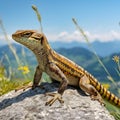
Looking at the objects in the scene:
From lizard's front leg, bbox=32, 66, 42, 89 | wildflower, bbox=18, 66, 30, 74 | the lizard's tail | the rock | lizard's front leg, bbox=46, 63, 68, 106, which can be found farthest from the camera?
wildflower, bbox=18, 66, 30, 74

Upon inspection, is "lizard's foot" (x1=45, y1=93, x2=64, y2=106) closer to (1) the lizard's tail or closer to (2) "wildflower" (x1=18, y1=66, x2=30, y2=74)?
(1) the lizard's tail

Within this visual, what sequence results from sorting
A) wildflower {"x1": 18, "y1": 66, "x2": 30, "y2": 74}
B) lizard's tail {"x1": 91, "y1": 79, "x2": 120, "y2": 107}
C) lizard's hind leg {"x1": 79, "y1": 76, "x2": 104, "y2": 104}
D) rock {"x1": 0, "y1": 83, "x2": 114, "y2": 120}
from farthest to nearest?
wildflower {"x1": 18, "y1": 66, "x2": 30, "y2": 74} < lizard's tail {"x1": 91, "y1": 79, "x2": 120, "y2": 107} < lizard's hind leg {"x1": 79, "y1": 76, "x2": 104, "y2": 104} < rock {"x1": 0, "y1": 83, "x2": 114, "y2": 120}

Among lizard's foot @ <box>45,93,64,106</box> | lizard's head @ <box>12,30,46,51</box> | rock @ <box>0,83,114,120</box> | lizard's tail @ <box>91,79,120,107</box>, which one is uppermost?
lizard's head @ <box>12,30,46,51</box>

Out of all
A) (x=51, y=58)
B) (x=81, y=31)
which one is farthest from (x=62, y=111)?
(x=81, y=31)

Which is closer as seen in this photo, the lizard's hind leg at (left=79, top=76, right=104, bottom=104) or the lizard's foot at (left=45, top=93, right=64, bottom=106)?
the lizard's foot at (left=45, top=93, right=64, bottom=106)

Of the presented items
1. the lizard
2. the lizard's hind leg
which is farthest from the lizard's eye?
the lizard's hind leg

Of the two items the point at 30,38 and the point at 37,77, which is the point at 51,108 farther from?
the point at 37,77

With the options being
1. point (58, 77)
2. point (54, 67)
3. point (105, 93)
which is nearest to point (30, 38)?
point (54, 67)
